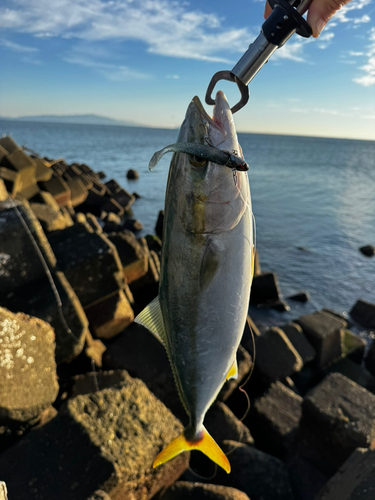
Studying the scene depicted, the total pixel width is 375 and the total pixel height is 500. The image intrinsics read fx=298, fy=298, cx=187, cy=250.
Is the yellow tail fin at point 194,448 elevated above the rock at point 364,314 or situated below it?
above

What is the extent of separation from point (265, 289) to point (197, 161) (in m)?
9.01

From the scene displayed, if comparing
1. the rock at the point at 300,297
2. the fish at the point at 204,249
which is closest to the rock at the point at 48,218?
the fish at the point at 204,249

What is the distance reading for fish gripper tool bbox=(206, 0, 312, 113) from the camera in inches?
58.0

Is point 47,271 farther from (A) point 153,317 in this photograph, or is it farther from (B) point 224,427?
(B) point 224,427

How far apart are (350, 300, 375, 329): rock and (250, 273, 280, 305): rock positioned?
8.20 feet

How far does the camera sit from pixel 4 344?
2.65 m

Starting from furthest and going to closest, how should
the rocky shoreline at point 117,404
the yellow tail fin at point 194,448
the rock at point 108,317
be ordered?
1. the rock at point 108,317
2. the rocky shoreline at point 117,404
3. the yellow tail fin at point 194,448

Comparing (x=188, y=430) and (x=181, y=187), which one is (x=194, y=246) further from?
(x=188, y=430)

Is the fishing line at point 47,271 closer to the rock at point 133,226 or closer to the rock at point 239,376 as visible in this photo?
the rock at point 239,376

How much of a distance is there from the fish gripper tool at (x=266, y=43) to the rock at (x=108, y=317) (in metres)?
3.93

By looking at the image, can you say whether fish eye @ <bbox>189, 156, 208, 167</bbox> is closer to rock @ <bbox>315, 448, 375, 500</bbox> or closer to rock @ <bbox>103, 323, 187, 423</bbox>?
rock @ <bbox>315, 448, 375, 500</bbox>

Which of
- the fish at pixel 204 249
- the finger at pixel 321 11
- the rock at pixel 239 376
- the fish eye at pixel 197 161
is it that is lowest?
the rock at pixel 239 376

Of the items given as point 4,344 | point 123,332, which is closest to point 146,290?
point 123,332

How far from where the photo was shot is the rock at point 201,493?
8.23 ft
